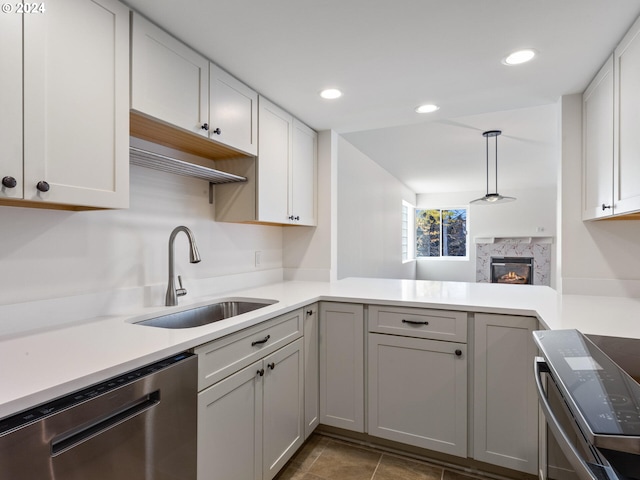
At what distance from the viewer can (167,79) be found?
1510mm

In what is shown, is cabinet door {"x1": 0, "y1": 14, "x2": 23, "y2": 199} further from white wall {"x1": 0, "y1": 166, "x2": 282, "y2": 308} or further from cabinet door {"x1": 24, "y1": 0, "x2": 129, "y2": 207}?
white wall {"x1": 0, "y1": 166, "x2": 282, "y2": 308}

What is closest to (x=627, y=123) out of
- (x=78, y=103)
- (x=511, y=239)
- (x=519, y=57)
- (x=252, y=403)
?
(x=519, y=57)

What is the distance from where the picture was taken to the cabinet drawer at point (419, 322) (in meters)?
1.83

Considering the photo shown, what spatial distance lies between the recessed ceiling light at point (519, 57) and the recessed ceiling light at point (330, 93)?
909 millimetres

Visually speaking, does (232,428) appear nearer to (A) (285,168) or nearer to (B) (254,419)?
(B) (254,419)

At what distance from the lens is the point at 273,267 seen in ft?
9.21

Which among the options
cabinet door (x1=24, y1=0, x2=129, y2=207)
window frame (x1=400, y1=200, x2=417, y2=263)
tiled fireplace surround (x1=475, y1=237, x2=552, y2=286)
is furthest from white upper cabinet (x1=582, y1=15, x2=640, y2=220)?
tiled fireplace surround (x1=475, y1=237, x2=552, y2=286)

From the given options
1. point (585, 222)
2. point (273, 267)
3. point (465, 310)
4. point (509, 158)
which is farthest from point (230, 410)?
point (509, 158)

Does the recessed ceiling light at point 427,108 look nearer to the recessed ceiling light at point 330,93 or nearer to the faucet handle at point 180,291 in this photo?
the recessed ceiling light at point 330,93

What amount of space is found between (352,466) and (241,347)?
3.42 feet

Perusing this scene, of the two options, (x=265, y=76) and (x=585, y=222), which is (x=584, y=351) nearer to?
(x=585, y=222)

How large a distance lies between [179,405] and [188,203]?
46.9 inches

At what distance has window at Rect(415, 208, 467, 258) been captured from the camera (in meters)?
7.82

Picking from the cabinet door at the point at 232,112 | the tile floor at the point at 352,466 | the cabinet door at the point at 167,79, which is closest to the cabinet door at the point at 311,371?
the tile floor at the point at 352,466
